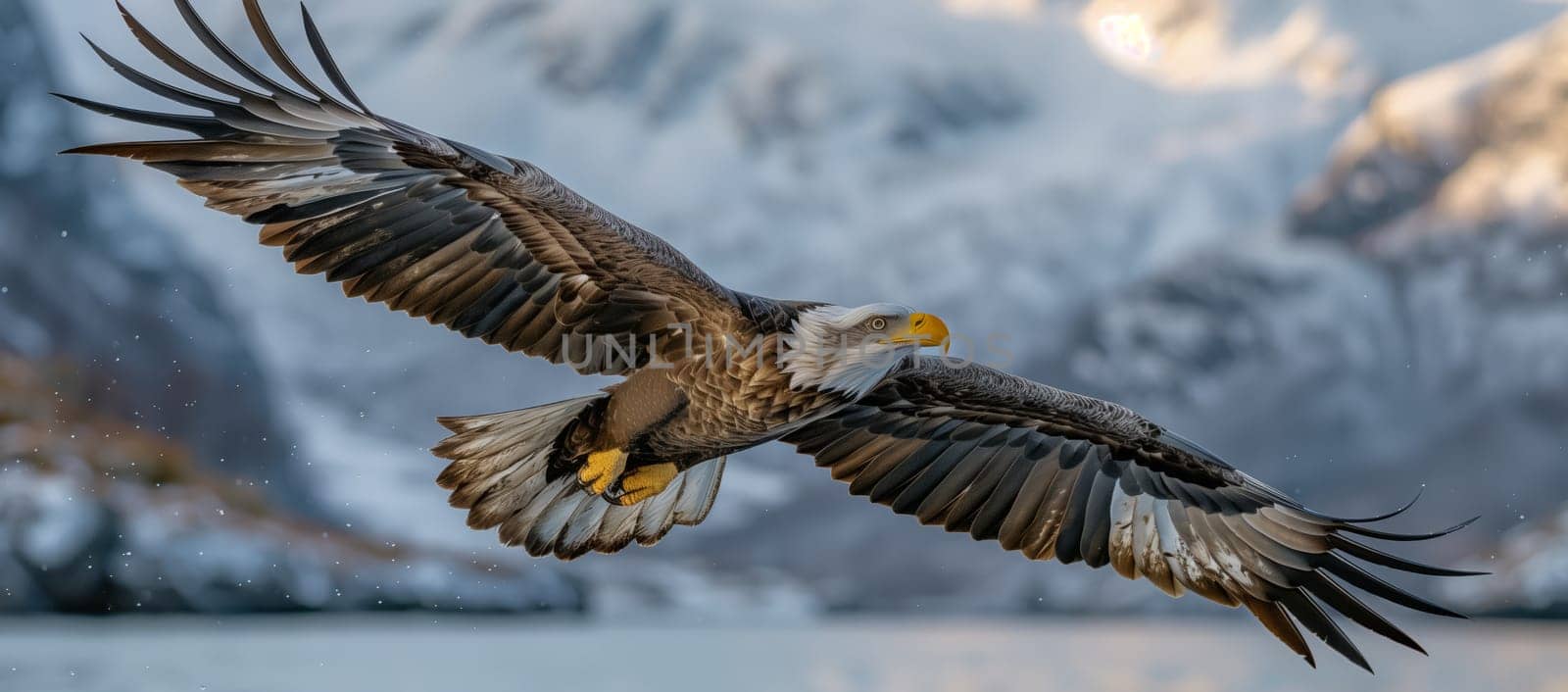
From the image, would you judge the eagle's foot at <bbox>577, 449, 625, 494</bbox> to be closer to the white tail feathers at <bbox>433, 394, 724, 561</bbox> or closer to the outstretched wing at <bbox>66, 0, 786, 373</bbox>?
the white tail feathers at <bbox>433, 394, 724, 561</bbox>

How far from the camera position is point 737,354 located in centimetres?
438

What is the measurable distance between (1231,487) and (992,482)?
87cm

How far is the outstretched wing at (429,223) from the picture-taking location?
13.6 ft

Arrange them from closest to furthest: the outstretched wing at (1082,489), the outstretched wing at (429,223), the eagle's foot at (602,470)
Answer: the outstretched wing at (429,223) → the eagle's foot at (602,470) → the outstretched wing at (1082,489)

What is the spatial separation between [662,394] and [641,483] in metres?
0.58

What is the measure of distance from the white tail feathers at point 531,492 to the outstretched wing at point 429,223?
41 centimetres

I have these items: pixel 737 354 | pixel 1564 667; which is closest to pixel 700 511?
pixel 737 354

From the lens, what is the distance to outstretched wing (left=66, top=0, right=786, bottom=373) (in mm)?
4141

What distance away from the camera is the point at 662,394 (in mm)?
4582

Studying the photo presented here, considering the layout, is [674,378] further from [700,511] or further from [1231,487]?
[1231,487]

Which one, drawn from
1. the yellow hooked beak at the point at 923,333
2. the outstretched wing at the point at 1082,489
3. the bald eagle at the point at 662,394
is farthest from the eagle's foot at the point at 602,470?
the yellow hooked beak at the point at 923,333

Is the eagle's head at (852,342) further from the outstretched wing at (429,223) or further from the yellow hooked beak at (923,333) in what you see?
the outstretched wing at (429,223)

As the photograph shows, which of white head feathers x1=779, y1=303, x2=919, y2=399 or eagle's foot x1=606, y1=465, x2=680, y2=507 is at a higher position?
white head feathers x1=779, y1=303, x2=919, y2=399

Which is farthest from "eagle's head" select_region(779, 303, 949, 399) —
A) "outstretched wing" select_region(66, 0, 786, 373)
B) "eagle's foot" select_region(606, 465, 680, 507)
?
"eagle's foot" select_region(606, 465, 680, 507)
